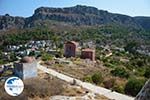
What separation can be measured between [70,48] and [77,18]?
94352 mm

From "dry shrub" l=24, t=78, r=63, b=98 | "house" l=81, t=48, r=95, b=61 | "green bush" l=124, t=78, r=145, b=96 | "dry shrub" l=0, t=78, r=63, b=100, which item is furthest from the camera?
"house" l=81, t=48, r=95, b=61

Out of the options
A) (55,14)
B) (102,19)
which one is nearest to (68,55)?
(55,14)

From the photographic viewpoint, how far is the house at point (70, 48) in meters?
34.4

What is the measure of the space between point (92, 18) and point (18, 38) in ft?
224

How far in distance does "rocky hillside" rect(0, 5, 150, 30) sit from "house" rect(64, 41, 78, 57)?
74.5 meters

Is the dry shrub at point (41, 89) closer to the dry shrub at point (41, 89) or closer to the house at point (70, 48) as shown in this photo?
the dry shrub at point (41, 89)

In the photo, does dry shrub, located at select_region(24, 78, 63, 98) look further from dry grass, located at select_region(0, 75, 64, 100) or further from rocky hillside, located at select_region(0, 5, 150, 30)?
rocky hillside, located at select_region(0, 5, 150, 30)

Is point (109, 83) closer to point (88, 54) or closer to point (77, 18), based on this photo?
point (88, 54)

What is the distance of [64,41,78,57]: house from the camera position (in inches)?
1356

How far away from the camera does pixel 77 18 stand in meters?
128

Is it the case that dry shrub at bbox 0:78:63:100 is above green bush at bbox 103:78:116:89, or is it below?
above

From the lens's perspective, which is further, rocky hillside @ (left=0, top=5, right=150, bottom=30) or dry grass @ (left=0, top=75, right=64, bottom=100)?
rocky hillside @ (left=0, top=5, right=150, bottom=30)

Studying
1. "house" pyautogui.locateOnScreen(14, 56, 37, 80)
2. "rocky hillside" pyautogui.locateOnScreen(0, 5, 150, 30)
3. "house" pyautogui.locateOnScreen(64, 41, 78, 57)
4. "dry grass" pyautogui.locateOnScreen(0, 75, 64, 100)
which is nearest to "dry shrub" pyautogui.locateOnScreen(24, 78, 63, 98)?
"dry grass" pyautogui.locateOnScreen(0, 75, 64, 100)

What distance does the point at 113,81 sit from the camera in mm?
20906
